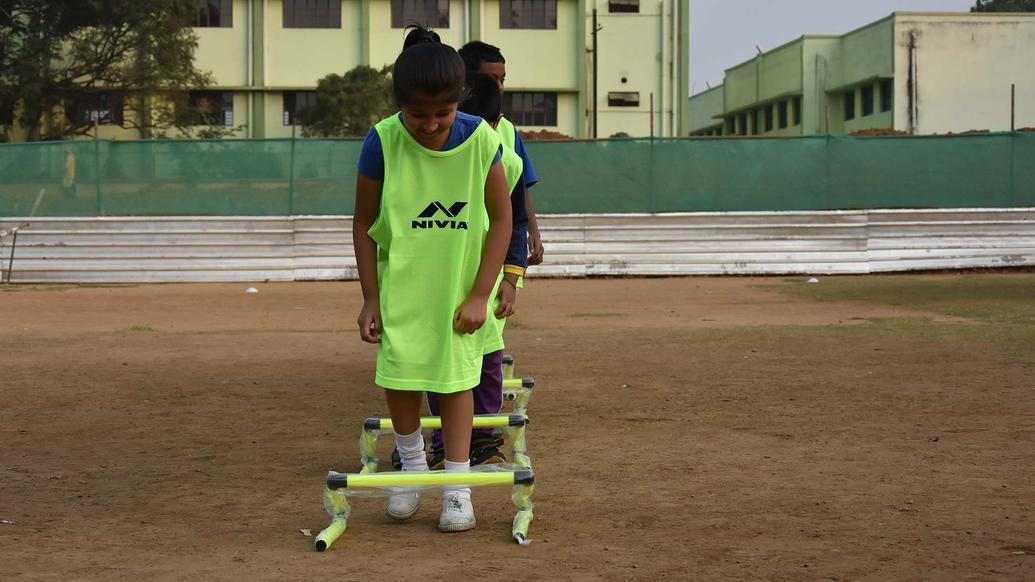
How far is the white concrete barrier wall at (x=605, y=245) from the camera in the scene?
20578 millimetres

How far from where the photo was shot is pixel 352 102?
4347cm

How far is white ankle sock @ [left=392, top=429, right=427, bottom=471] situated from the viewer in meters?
4.56

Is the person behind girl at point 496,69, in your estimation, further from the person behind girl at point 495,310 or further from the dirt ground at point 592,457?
the dirt ground at point 592,457

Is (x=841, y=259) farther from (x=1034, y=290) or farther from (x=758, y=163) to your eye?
(x=1034, y=290)

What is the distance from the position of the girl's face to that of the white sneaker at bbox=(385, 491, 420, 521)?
1.25 m

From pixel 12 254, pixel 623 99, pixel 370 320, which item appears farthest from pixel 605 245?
pixel 623 99

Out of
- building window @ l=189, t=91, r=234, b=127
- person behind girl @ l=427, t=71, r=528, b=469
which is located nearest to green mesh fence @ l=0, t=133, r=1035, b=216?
person behind girl @ l=427, t=71, r=528, b=469

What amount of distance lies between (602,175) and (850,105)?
39.7 metres

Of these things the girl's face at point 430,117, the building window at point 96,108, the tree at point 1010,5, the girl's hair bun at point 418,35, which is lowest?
the girl's face at point 430,117

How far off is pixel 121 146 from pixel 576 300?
8937mm

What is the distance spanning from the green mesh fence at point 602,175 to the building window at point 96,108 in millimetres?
24756

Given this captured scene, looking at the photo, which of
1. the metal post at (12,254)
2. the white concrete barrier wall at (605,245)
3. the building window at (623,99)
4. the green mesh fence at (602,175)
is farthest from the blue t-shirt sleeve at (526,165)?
the building window at (623,99)

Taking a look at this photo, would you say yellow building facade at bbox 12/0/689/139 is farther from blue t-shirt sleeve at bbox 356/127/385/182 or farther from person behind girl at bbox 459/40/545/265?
blue t-shirt sleeve at bbox 356/127/385/182

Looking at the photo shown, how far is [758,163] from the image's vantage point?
21.6m
